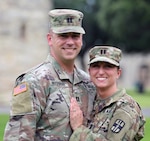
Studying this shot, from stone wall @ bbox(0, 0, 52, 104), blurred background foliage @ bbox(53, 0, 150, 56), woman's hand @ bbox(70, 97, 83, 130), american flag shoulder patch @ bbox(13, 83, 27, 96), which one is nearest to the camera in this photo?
american flag shoulder patch @ bbox(13, 83, 27, 96)

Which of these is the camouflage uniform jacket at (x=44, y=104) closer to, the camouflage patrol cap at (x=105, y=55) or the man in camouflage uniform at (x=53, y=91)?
the man in camouflage uniform at (x=53, y=91)

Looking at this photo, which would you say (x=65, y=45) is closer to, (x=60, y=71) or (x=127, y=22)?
(x=60, y=71)

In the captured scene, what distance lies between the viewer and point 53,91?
14.8 feet

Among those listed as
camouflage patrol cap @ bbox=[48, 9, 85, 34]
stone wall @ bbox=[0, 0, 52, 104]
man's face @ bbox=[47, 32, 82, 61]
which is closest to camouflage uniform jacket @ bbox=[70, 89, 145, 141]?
man's face @ bbox=[47, 32, 82, 61]

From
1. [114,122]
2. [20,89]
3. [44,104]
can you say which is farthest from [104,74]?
[20,89]

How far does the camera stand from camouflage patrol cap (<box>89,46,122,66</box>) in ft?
15.1

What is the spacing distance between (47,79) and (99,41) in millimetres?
40843

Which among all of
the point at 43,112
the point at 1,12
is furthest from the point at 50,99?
the point at 1,12

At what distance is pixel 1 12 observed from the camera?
22641mm

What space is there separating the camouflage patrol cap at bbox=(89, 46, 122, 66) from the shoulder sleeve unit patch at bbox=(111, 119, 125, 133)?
417 millimetres

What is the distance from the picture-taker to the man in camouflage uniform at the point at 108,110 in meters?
4.43

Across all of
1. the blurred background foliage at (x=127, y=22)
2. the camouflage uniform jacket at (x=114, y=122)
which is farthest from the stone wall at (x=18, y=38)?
the camouflage uniform jacket at (x=114, y=122)

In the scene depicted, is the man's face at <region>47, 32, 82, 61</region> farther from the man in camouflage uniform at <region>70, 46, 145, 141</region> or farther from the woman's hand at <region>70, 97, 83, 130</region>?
the woman's hand at <region>70, 97, 83, 130</region>

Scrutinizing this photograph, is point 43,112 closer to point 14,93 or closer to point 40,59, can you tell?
point 14,93
